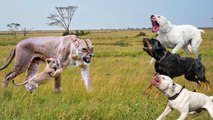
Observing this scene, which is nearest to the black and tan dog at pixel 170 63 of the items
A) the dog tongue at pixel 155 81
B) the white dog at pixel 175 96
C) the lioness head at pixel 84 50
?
the lioness head at pixel 84 50

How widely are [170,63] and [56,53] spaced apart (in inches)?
86.3

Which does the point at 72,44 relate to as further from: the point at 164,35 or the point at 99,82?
the point at 164,35

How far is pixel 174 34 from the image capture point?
10.5 metres

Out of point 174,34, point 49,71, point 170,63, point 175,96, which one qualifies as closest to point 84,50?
point 49,71

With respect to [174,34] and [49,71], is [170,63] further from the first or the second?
[174,34]

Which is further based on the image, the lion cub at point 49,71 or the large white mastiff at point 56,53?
the large white mastiff at point 56,53

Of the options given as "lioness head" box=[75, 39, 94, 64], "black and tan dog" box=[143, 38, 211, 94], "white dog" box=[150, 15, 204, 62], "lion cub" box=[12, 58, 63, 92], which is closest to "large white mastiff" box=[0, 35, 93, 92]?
"lioness head" box=[75, 39, 94, 64]

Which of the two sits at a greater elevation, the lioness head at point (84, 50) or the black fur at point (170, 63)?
the lioness head at point (84, 50)

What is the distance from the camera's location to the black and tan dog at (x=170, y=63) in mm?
7609

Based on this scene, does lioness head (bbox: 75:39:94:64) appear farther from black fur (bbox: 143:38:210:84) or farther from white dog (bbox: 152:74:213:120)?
white dog (bbox: 152:74:213:120)

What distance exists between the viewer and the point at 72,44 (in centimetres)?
732

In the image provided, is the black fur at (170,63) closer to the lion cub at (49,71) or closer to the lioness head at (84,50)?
the lioness head at (84,50)

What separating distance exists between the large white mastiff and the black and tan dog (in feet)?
3.82

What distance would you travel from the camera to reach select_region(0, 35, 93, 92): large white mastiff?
7.28 metres
